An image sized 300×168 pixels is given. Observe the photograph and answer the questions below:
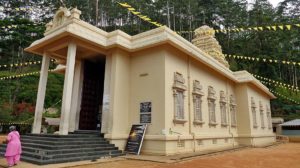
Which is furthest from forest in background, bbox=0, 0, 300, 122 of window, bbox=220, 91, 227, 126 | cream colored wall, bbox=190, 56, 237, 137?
window, bbox=220, 91, 227, 126

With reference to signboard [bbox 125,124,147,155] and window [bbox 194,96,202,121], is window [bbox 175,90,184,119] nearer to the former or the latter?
window [bbox 194,96,202,121]

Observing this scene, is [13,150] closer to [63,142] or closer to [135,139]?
[63,142]

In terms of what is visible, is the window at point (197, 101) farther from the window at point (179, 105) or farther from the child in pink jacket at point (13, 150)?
the child in pink jacket at point (13, 150)

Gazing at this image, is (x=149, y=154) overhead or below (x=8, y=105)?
below

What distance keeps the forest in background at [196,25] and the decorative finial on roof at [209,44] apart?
51.0 ft

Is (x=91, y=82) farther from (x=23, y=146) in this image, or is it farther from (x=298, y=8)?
(x=298, y=8)

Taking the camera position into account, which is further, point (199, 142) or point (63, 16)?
point (199, 142)

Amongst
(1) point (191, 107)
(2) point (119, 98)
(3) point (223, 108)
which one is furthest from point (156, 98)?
(3) point (223, 108)

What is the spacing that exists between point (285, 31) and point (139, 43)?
39.0 m

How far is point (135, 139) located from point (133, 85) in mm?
2555

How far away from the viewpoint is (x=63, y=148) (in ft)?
27.6

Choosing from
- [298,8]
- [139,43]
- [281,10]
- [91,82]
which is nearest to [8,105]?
[91,82]

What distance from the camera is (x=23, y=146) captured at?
30.9 feet

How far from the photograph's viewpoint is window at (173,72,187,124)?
11.1 metres
